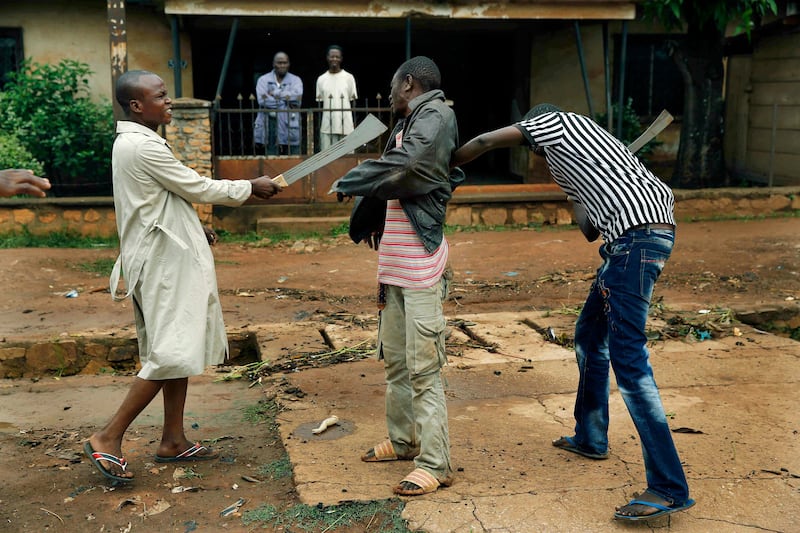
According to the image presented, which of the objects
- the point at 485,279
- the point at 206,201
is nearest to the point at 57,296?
the point at 485,279

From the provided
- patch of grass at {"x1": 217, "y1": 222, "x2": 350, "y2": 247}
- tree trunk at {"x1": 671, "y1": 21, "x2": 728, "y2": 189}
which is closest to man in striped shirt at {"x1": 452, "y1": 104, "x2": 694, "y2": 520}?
patch of grass at {"x1": 217, "y1": 222, "x2": 350, "y2": 247}

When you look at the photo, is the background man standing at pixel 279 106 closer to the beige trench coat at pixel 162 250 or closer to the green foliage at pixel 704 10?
the green foliage at pixel 704 10

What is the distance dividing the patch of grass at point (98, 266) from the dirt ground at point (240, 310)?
0.26ft

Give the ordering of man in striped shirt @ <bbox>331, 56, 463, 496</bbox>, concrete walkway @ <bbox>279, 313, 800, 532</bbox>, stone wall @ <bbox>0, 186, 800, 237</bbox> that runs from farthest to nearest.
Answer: stone wall @ <bbox>0, 186, 800, 237</bbox> < man in striped shirt @ <bbox>331, 56, 463, 496</bbox> < concrete walkway @ <bbox>279, 313, 800, 532</bbox>

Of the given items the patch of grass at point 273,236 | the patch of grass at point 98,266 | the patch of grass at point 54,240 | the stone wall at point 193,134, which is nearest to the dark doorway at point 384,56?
the stone wall at point 193,134

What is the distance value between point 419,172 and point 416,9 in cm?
870

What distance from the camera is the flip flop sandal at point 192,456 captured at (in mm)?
4023

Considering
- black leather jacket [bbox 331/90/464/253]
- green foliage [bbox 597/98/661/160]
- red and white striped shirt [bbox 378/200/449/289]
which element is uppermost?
green foliage [bbox 597/98/661/160]

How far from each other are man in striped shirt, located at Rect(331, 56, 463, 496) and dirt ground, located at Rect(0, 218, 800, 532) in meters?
0.55

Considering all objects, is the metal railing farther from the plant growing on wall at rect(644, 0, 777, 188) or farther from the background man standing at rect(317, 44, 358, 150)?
the plant growing on wall at rect(644, 0, 777, 188)

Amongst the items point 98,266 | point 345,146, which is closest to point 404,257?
point 345,146

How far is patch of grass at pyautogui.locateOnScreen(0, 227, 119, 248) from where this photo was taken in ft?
32.7

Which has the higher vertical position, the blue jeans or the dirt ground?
the blue jeans

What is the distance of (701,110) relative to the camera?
13008 mm
